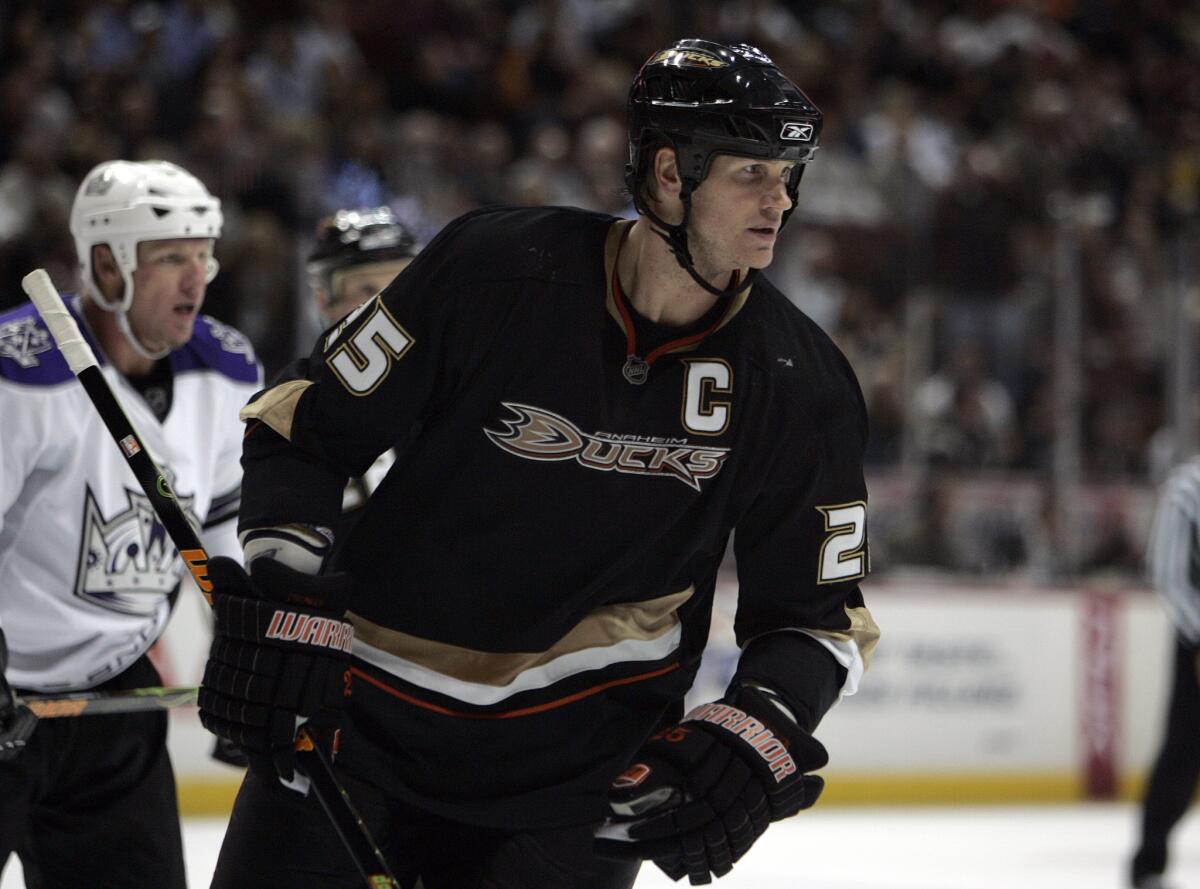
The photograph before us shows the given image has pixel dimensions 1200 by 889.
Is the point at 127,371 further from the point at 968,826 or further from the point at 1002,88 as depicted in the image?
the point at 1002,88

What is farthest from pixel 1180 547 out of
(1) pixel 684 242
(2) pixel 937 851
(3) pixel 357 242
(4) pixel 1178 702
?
(1) pixel 684 242

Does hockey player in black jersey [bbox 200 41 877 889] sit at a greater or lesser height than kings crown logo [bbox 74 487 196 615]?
greater

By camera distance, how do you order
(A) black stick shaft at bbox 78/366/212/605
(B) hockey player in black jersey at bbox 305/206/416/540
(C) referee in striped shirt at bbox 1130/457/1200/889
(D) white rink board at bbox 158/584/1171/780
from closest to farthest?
1. (A) black stick shaft at bbox 78/366/212/605
2. (B) hockey player in black jersey at bbox 305/206/416/540
3. (C) referee in striped shirt at bbox 1130/457/1200/889
4. (D) white rink board at bbox 158/584/1171/780

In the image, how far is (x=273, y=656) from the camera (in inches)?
71.0

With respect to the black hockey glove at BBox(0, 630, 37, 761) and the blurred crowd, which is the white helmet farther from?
the blurred crowd

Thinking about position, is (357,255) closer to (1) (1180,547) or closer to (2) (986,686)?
(1) (1180,547)

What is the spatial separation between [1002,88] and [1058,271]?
2.82 metres

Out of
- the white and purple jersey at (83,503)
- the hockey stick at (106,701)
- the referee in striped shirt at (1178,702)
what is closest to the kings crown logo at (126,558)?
the white and purple jersey at (83,503)

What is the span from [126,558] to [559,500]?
1083 mm

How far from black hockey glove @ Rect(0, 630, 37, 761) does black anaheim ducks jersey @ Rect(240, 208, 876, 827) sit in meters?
0.66

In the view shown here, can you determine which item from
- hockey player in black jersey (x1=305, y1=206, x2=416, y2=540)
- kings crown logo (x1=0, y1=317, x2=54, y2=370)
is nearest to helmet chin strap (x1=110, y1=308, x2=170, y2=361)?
kings crown logo (x1=0, y1=317, x2=54, y2=370)

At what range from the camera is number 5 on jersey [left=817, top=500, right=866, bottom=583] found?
1.98 m

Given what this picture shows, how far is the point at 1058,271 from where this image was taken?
739 cm

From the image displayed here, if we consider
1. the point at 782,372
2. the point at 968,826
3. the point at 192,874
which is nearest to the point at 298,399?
the point at 782,372
